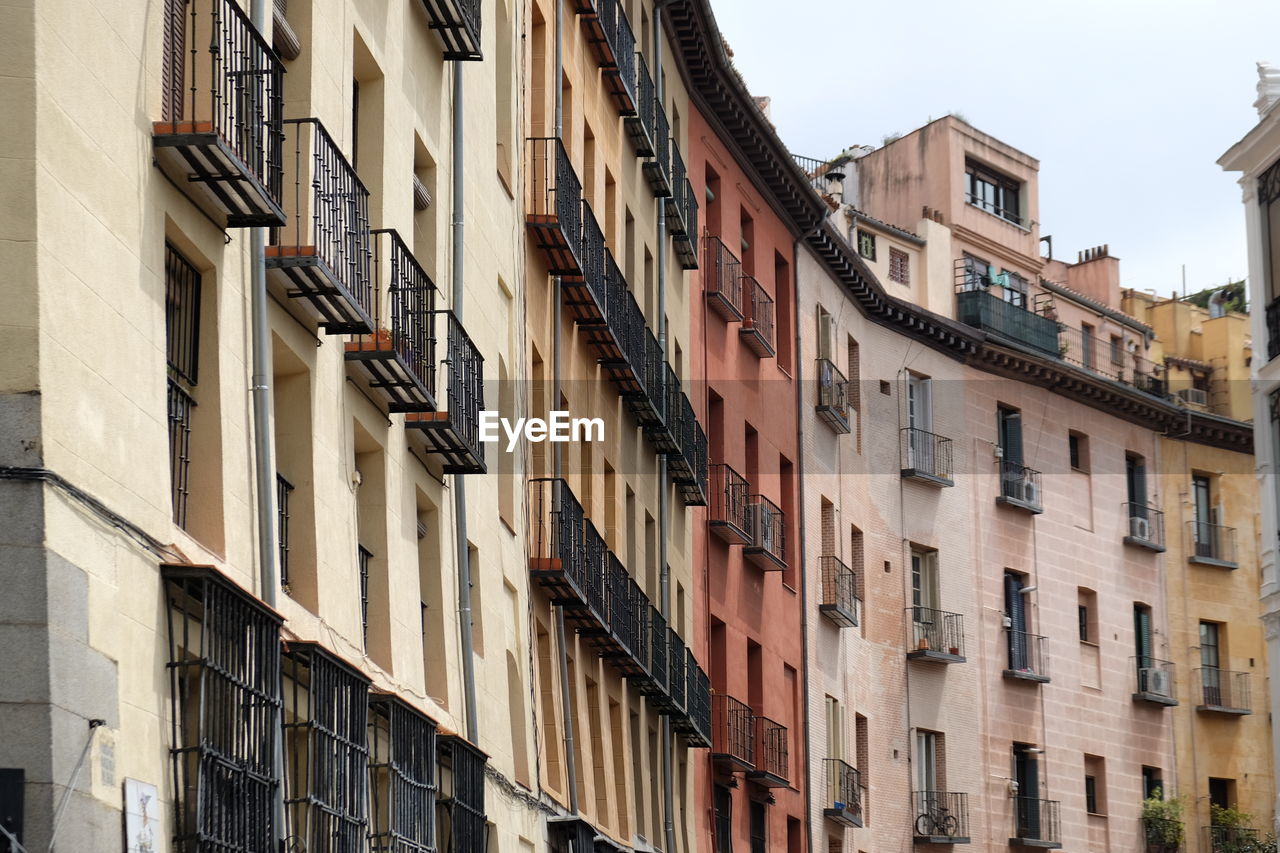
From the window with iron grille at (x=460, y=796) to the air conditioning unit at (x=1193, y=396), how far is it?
48.9 meters

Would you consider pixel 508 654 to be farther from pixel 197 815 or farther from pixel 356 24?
pixel 197 815

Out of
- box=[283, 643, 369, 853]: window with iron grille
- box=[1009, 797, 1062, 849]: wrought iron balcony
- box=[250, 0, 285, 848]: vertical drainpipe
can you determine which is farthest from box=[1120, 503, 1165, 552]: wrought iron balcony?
box=[250, 0, 285, 848]: vertical drainpipe

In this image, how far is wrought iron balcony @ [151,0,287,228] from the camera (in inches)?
635

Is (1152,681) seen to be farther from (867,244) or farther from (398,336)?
(398,336)

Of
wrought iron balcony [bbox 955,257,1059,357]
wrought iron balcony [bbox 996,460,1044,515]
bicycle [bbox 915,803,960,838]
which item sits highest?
wrought iron balcony [bbox 955,257,1059,357]

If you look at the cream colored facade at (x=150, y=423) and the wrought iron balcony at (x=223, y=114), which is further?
the wrought iron balcony at (x=223, y=114)

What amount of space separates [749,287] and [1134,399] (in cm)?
1860

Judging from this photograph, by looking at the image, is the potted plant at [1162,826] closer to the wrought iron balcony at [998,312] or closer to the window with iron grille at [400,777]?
the wrought iron balcony at [998,312]

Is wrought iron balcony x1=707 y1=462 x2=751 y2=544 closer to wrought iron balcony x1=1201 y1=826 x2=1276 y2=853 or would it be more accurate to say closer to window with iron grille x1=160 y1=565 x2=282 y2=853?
wrought iron balcony x1=1201 y1=826 x2=1276 y2=853

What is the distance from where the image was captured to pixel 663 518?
1646 inches

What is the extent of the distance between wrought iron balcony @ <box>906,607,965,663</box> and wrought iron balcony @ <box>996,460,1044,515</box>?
3.78m

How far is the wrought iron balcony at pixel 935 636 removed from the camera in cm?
5544

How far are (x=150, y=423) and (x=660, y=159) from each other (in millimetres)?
28200

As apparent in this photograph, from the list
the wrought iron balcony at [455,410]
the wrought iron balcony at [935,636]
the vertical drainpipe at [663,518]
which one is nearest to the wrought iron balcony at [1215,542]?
the wrought iron balcony at [935,636]
